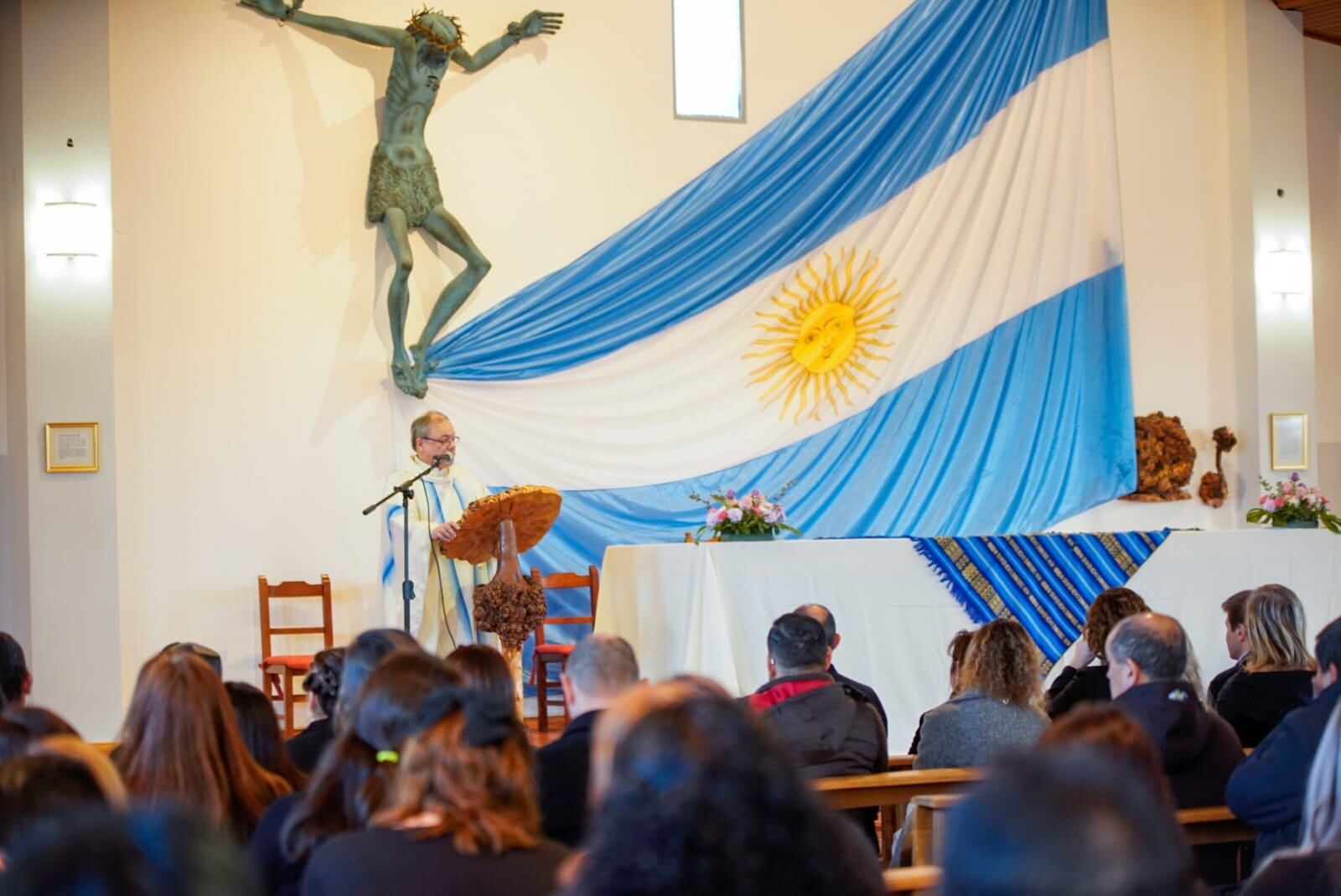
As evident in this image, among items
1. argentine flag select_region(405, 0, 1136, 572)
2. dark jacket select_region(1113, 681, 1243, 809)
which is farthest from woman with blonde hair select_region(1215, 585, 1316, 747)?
argentine flag select_region(405, 0, 1136, 572)

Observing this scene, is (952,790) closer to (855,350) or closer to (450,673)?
(450,673)

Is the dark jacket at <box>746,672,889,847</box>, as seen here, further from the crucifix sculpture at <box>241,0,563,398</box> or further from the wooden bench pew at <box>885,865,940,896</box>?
the crucifix sculpture at <box>241,0,563,398</box>

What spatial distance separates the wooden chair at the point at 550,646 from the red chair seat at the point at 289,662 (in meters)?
1.13

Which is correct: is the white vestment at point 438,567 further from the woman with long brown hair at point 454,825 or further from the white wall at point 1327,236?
the white wall at point 1327,236

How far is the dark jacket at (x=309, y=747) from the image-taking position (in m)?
3.21

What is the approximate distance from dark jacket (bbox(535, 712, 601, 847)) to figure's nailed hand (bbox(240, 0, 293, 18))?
590cm

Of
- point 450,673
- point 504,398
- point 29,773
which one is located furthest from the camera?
point 504,398

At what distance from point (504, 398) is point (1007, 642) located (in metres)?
4.92

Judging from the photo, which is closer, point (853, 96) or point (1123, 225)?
point (853, 96)

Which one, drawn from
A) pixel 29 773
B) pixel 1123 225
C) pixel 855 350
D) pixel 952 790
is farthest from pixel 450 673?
pixel 1123 225

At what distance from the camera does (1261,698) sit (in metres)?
4.25

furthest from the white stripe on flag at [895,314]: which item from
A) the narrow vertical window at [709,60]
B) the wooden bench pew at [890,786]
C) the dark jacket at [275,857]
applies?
the dark jacket at [275,857]

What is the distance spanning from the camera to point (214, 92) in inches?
313

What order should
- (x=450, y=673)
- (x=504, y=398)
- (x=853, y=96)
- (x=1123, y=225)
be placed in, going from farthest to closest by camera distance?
(x=1123, y=225), (x=853, y=96), (x=504, y=398), (x=450, y=673)
